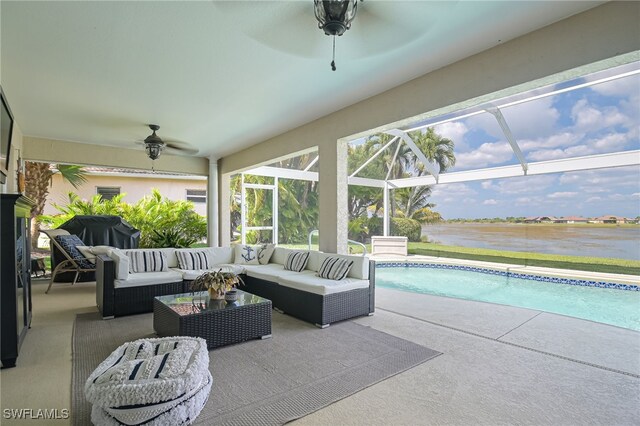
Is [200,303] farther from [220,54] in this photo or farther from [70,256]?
[70,256]

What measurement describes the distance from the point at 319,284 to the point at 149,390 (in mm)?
2288

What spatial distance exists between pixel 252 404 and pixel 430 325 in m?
2.37

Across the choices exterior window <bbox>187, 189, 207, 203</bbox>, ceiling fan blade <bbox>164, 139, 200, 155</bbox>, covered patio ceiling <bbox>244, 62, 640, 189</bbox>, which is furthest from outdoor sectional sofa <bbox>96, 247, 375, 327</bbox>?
exterior window <bbox>187, 189, 207, 203</bbox>

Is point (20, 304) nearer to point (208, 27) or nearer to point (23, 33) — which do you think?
point (23, 33)

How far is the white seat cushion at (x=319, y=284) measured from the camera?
3799 mm

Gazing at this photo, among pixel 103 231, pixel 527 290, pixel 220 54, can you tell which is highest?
pixel 220 54

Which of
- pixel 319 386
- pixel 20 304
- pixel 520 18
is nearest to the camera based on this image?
pixel 319 386

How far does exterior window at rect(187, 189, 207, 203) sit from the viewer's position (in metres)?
12.6

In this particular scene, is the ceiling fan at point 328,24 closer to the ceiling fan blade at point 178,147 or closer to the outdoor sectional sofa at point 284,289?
the outdoor sectional sofa at point 284,289

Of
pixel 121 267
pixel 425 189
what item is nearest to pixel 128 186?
pixel 121 267

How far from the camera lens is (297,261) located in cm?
498

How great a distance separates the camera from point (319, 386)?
2.38 m

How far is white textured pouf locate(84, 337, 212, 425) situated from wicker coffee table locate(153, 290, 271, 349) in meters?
0.97

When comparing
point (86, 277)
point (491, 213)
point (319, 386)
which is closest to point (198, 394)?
point (319, 386)
